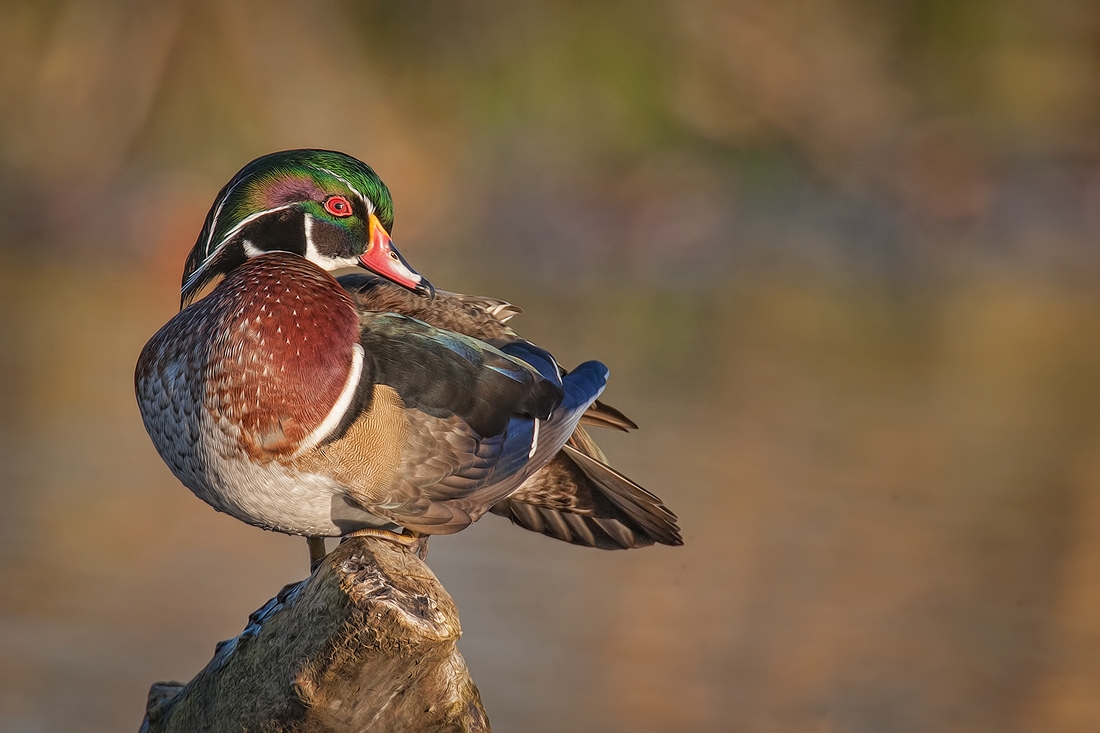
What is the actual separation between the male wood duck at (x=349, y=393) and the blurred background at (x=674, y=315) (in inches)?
60.7

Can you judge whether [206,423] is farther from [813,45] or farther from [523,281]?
[813,45]

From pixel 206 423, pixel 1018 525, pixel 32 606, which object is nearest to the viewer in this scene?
pixel 206 423

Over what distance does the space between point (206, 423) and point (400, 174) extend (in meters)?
12.5

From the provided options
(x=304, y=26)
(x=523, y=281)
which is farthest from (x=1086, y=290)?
(x=304, y=26)

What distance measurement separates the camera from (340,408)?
2666mm

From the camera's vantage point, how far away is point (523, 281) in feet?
39.8

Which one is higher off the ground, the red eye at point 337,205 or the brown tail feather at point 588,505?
the red eye at point 337,205

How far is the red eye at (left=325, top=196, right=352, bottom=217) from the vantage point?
3000 millimetres

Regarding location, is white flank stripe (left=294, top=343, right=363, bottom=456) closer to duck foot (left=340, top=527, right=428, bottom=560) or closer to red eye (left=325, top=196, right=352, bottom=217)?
duck foot (left=340, top=527, right=428, bottom=560)

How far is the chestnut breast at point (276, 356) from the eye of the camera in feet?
8.55

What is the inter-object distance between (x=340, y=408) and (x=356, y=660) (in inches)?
21.7

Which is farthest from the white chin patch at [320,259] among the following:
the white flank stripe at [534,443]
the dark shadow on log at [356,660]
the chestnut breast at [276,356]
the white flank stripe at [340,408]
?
the dark shadow on log at [356,660]

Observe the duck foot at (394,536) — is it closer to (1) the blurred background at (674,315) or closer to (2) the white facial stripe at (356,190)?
(2) the white facial stripe at (356,190)

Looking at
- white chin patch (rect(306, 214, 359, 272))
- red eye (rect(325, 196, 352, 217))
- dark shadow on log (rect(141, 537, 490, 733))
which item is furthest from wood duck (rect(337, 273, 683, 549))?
dark shadow on log (rect(141, 537, 490, 733))
